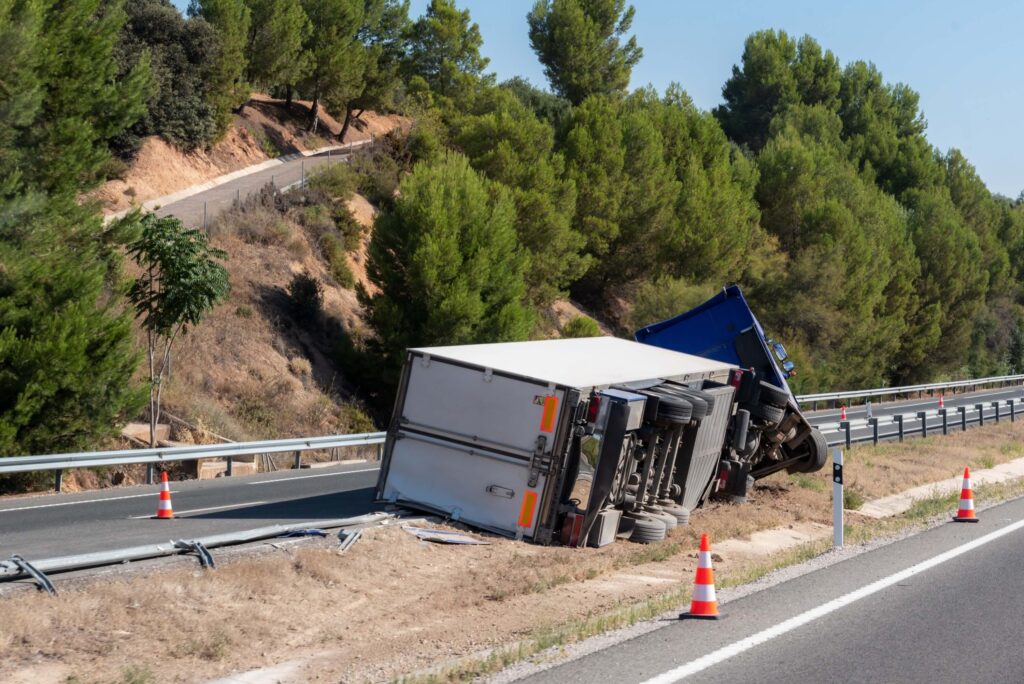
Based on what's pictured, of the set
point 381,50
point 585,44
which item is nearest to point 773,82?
point 585,44

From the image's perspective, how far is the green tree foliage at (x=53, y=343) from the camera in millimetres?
21016

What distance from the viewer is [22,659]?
7.29 meters

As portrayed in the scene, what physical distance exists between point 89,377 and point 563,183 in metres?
27.6

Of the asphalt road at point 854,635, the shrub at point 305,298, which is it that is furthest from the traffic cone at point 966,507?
the shrub at point 305,298

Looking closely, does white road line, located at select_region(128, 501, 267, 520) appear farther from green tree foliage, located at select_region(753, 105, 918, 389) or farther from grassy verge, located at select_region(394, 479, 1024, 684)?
green tree foliage, located at select_region(753, 105, 918, 389)

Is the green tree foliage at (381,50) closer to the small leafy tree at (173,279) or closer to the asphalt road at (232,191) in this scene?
the asphalt road at (232,191)

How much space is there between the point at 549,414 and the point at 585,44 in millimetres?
61954

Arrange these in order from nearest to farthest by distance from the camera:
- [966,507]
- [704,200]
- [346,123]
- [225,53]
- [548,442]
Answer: [548,442]
[966,507]
[225,53]
[704,200]
[346,123]

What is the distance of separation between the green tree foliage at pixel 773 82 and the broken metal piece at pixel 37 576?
86165 mm

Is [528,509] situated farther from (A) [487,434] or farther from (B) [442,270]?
(B) [442,270]

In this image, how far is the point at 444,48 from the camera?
70.6 metres

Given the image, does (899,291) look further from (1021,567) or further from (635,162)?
(1021,567)

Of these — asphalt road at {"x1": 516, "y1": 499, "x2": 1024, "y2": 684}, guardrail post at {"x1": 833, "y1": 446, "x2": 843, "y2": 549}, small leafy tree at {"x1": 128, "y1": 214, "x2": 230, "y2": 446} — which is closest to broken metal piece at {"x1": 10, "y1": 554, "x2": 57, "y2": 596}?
asphalt road at {"x1": 516, "y1": 499, "x2": 1024, "y2": 684}

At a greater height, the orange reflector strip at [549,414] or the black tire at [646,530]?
the orange reflector strip at [549,414]
